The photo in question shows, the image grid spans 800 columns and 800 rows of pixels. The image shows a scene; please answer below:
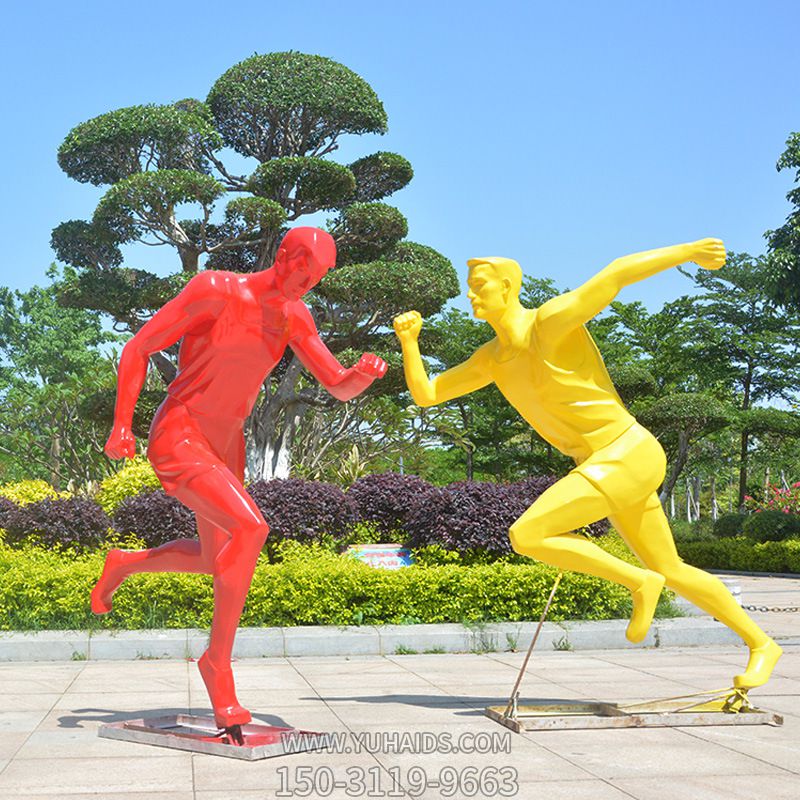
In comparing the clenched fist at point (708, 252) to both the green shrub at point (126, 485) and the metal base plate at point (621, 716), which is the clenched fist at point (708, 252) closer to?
the metal base plate at point (621, 716)

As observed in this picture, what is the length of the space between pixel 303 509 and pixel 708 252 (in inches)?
247

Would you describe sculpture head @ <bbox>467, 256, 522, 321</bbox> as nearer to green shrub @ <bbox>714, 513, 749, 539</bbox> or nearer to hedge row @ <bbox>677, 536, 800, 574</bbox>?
hedge row @ <bbox>677, 536, 800, 574</bbox>

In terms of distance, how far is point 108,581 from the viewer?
497cm

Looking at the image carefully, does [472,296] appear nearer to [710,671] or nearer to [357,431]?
[710,671]

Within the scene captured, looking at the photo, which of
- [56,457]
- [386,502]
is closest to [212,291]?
[386,502]

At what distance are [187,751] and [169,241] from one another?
1643 centimetres

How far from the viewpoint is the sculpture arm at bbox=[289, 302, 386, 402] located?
15.3 ft

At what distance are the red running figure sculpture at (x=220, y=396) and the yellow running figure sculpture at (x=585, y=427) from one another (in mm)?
907

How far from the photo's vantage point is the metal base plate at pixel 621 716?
16.0 ft

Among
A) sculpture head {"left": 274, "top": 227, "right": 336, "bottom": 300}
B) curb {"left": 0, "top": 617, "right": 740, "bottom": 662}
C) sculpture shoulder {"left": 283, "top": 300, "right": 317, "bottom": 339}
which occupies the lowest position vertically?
curb {"left": 0, "top": 617, "right": 740, "bottom": 662}

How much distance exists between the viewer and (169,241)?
64.8 ft

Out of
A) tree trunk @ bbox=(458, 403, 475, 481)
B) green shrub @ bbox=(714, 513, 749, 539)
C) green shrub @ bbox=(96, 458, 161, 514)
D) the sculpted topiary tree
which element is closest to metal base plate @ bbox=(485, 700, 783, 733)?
green shrub @ bbox=(96, 458, 161, 514)

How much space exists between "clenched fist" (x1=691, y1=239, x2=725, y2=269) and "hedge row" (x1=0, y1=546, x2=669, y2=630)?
13.7ft

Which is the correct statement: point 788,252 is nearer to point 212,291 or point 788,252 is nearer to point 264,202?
point 264,202
